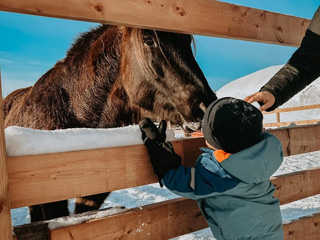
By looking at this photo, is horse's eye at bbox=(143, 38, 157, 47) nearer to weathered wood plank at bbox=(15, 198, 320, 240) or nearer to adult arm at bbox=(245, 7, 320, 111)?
adult arm at bbox=(245, 7, 320, 111)

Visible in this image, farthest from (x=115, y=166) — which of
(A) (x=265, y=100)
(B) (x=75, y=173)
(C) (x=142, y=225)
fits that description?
(A) (x=265, y=100)

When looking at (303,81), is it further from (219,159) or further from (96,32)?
(96,32)

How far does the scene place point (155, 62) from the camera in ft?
9.71

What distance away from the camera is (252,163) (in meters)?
1.41

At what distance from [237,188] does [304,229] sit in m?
1.49

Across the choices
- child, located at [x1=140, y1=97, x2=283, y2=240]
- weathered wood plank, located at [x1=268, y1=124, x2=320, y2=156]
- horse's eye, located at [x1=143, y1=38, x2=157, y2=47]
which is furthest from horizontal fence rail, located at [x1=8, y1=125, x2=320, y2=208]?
horse's eye, located at [x1=143, y1=38, x2=157, y2=47]

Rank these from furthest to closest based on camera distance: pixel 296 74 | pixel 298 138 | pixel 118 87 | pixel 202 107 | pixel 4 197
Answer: pixel 118 87 → pixel 202 107 → pixel 298 138 → pixel 296 74 → pixel 4 197

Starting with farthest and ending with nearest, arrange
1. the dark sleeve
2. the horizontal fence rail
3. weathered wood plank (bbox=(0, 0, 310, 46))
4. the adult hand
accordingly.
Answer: the dark sleeve → the adult hand → weathered wood plank (bbox=(0, 0, 310, 46)) → the horizontal fence rail

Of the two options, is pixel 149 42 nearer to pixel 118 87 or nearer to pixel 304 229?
pixel 118 87

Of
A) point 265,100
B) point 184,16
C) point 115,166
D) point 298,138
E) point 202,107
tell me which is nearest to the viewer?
point 115,166

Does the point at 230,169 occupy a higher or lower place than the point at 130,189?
higher

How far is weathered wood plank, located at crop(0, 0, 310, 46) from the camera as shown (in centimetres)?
133

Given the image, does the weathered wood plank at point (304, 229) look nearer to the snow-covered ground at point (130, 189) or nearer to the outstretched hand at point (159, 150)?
the snow-covered ground at point (130, 189)

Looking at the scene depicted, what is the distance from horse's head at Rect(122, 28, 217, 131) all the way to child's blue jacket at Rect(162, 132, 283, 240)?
1.31m
